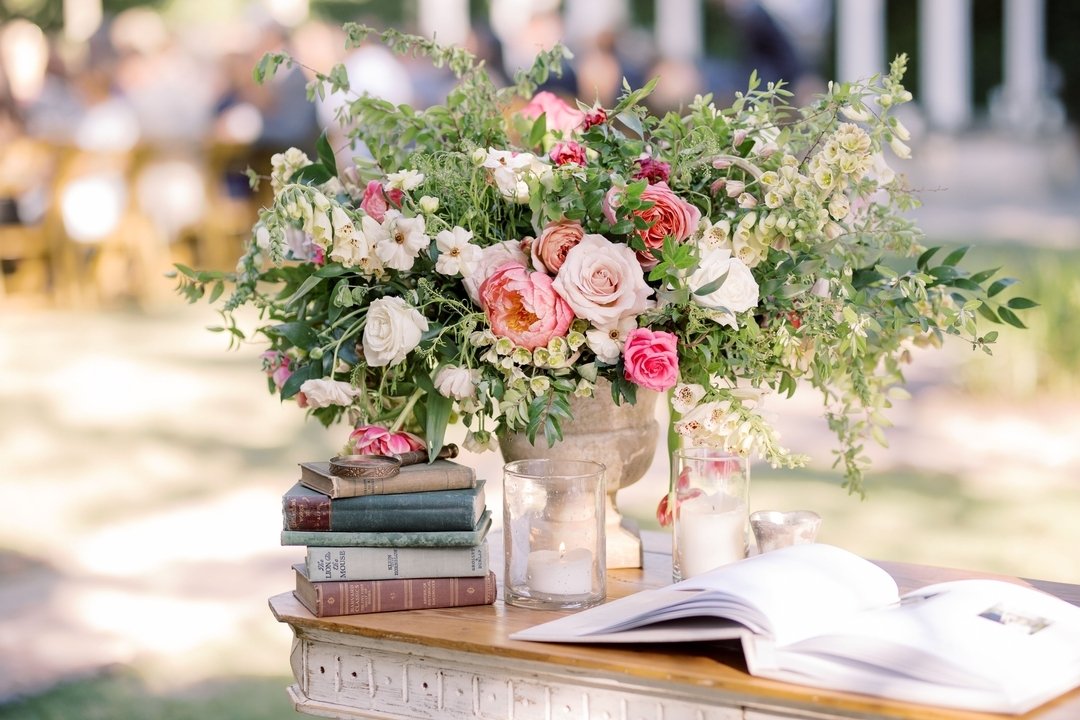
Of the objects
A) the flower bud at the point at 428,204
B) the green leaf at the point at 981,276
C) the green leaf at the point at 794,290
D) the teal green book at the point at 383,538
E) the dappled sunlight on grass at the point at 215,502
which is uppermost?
the flower bud at the point at 428,204

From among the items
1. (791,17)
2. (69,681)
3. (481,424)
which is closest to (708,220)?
(481,424)

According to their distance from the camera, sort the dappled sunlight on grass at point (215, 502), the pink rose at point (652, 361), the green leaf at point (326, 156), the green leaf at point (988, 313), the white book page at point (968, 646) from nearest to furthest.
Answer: the white book page at point (968, 646) → the pink rose at point (652, 361) → the green leaf at point (988, 313) → the green leaf at point (326, 156) → the dappled sunlight on grass at point (215, 502)

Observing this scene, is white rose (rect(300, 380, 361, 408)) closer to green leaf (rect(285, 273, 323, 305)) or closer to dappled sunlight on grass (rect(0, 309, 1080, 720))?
green leaf (rect(285, 273, 323, 305))

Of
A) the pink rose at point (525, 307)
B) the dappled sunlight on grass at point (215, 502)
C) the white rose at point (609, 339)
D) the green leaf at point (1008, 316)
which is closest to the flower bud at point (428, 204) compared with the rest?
the pink rose at point (525, 307)

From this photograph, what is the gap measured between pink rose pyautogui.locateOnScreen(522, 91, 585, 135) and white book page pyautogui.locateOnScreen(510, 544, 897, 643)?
724 mm

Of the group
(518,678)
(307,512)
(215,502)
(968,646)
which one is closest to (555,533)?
(518,678)

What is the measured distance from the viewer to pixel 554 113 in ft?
6.44

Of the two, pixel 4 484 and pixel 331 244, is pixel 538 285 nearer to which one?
pixel 331 244

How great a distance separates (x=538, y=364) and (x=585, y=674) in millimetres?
389

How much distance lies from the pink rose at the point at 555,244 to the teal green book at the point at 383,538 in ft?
1.10

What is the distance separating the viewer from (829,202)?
5.50ft

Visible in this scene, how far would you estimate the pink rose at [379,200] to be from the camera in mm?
1734

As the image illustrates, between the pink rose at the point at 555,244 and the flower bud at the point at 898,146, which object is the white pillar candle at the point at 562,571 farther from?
the flower bud at the point at 898,146

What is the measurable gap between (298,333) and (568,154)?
0.43 meters
